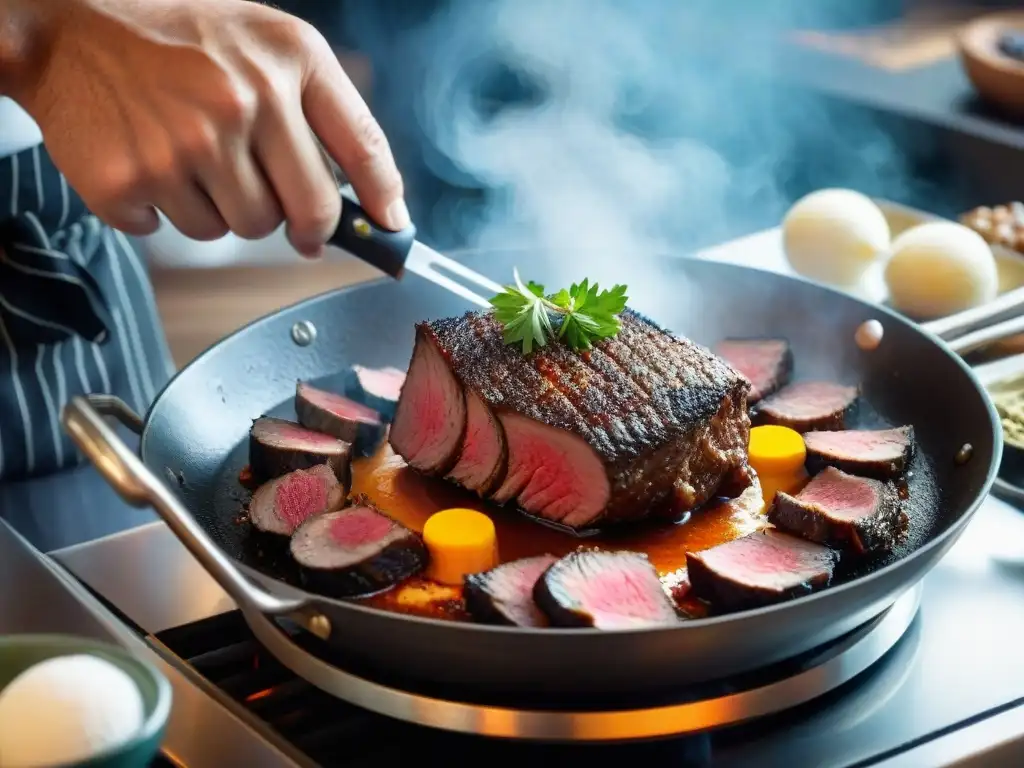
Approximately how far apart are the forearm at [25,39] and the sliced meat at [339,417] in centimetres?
65

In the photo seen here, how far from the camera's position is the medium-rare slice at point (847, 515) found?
1578 mm

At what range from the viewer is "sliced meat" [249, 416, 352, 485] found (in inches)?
69.4

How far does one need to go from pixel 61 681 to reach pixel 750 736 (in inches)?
30.9

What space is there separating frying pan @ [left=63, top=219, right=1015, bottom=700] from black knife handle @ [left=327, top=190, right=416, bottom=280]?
33 centimetres

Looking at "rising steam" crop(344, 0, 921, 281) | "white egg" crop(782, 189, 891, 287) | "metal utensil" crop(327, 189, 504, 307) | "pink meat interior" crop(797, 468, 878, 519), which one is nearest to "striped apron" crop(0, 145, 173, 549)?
"metal utensil" crop(327, 189, 504, 307)

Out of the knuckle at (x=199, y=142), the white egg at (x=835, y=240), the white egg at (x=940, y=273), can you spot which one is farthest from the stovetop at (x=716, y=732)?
the white egg at (x=835, y=240)

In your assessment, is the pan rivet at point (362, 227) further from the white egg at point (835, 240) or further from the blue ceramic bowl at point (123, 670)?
the white egg at point (835, 240)

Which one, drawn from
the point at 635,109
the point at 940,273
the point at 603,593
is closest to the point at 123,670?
the point at 603,593

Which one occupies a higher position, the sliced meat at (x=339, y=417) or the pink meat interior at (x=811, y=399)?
the pink meat interior at (x=811, y=399)

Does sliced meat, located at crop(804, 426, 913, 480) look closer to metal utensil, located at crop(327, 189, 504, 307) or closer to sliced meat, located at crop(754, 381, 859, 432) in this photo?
sliced meat, located at crop(754, 381, 859, 432)

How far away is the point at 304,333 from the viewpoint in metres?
2.13

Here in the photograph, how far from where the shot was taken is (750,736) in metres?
1.36

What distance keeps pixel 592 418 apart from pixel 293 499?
0.46 meters

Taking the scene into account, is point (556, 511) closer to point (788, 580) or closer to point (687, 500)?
point (687, 500)
